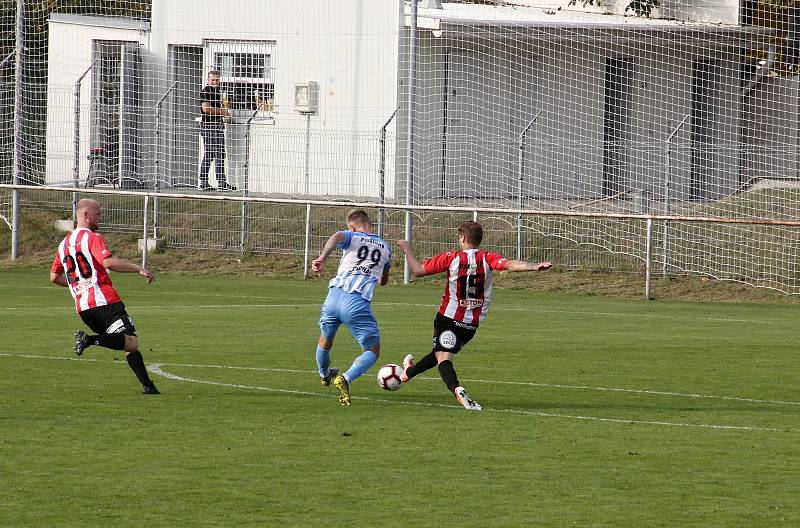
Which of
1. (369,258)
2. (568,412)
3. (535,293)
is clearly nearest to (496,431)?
(568,412)

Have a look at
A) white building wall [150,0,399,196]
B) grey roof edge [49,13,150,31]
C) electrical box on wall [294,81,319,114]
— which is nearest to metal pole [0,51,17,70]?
grey roof edge [49,13,150,31]

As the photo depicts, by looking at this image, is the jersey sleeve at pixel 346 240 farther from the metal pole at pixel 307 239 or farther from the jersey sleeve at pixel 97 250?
the metal pole at pixel 307 239

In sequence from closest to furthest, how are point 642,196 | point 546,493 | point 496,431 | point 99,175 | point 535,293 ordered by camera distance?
point 546,493, point 496,431, point 535,293, point 642,196, point 99,175

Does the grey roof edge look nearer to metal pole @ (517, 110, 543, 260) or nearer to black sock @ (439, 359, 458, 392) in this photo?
metal pole @ (517, 110, 543, 260)

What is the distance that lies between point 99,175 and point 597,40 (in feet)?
34.8

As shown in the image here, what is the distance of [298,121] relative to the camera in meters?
31.6

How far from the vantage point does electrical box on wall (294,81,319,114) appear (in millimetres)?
31250

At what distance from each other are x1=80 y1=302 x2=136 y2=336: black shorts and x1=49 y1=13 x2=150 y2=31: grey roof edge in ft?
69.9

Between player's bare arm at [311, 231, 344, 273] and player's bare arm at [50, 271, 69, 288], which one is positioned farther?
player's bare arm at [50, 271, 69, 288]

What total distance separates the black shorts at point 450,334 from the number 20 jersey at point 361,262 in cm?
64

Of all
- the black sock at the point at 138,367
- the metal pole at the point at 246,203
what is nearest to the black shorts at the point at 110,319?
the black sock at the point at 138,367

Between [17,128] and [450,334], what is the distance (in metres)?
19.4

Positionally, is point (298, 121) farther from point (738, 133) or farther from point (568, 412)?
point (568, 412)

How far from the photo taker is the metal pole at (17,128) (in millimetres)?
28922
